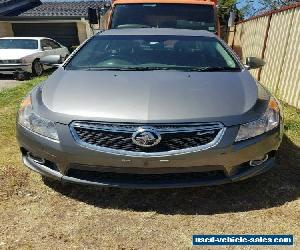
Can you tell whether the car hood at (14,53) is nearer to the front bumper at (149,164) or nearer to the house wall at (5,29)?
the front bumper at (149,164)

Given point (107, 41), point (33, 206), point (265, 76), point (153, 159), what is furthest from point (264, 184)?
point (265, 76)

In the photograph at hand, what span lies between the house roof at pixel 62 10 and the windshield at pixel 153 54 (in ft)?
63.0

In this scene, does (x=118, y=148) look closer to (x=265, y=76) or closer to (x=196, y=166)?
(x=196, y=166)

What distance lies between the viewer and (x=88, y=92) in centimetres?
321

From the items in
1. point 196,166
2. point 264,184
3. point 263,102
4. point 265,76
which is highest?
point 263,102

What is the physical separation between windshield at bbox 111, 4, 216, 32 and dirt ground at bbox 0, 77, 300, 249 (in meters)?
4.41

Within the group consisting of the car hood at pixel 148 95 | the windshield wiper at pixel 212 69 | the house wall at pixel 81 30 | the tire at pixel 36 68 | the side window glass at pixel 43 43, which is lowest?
the house wall at pixel 81 30

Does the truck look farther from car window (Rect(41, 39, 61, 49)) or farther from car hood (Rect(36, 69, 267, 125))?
car window (Rect(41, 39, 61, 49))

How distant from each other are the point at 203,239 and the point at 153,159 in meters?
0.70

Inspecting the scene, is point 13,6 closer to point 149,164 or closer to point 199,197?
point 199,197

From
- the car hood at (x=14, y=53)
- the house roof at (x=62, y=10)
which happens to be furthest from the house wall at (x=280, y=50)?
the house roof at (x=62, y=10)

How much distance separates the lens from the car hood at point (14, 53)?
11.4 metres

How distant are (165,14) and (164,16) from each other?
47 millimetres

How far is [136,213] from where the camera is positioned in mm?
3105
